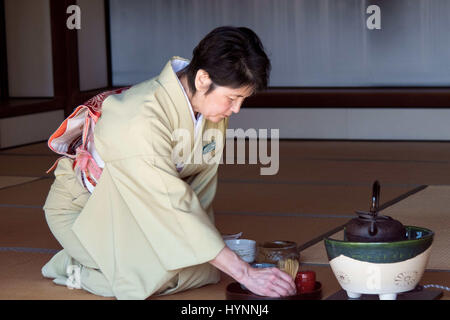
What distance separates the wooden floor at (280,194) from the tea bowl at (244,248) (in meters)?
0.11

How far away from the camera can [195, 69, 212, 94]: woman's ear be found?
224 cm

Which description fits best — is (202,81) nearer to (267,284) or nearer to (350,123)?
(267,284)

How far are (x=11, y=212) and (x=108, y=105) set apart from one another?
157 cm

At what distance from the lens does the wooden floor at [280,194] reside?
264 cm

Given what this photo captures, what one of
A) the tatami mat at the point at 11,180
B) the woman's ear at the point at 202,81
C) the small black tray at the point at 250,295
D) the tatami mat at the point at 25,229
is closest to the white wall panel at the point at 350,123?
the tatami mat at the point at 11,180

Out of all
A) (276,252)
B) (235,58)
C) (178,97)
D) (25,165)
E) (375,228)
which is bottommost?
(25,165)

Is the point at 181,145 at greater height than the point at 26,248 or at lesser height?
greater

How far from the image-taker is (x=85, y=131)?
8.31 feet

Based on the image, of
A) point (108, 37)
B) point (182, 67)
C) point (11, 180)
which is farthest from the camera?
point (108, 37)

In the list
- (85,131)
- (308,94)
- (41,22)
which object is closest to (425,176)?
(308,94)

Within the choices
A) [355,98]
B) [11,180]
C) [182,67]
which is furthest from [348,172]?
[182,67]

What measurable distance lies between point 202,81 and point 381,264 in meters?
0.71

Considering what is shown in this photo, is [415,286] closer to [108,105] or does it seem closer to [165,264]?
[165,264]

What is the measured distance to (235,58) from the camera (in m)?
2.17
